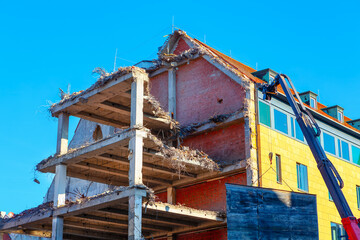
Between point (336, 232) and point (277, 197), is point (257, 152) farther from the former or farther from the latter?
point (336, 232)

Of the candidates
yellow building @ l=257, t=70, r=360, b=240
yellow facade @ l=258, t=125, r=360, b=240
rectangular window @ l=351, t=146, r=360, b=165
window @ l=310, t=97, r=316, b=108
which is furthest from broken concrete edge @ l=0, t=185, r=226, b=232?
rectangular window @ l=351, t=146, r=360, b=165

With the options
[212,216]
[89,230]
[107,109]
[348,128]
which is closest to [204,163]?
[212,216]

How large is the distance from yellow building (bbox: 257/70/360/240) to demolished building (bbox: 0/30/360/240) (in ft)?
0.20

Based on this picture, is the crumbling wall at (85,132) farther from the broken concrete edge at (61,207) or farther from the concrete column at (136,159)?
the concrete column at (136,159)

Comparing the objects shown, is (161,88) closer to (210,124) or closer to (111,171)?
(210,124)

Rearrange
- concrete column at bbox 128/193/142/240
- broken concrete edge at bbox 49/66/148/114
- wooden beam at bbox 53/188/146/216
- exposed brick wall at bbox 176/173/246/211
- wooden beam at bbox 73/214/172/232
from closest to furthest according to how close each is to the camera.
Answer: concrete column at bbox 128/193/142/240, wooden beam at bbox 53/188/146/216, broken concrete edge at bbox 49/66/148/114, wooden beam at bbox 73/214/172/232, exposed brick wall at bbox 176/173/246/211

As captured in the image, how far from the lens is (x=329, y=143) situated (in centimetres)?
3594

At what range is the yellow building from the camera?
31.3m

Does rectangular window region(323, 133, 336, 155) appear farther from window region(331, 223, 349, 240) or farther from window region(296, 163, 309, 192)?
window region(331, 223, 349, 240)

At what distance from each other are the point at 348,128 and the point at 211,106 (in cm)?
945

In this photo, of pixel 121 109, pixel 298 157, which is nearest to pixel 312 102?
pixel 298 157

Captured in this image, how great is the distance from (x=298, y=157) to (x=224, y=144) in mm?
4280

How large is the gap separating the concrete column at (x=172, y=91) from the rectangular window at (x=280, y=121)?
20.5 feet

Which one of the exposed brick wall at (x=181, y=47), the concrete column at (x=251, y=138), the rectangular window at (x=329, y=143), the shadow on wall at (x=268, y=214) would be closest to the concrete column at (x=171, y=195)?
the concrete column at (x=251, y=138)
